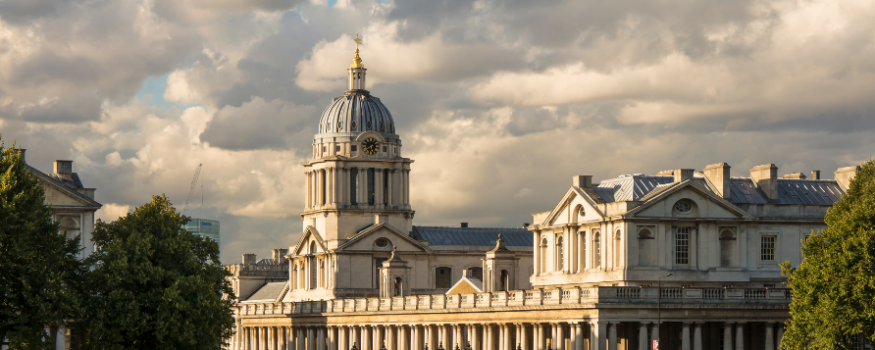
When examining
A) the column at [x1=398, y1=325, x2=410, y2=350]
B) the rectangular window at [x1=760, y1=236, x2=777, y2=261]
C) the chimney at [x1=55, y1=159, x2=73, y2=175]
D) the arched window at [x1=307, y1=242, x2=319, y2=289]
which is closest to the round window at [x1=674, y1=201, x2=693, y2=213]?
the rectangular window at [x1=760, y1=236, x2=777, y2=261]

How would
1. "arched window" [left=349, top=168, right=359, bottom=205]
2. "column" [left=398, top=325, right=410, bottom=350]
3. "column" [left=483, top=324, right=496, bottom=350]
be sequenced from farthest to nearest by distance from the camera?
"arched window" [left=349, top=168, right=359, bottom=205]
"column" [left=398, top=325, right=410, bottom=350]
"column" [left=483, top=324, right=496, bottom=350]

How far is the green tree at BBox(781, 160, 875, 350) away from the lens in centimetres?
8738

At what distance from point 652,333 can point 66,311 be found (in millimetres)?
36631

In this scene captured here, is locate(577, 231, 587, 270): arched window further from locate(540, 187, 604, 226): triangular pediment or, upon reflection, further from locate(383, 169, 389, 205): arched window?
locate(383, 169, 389, 205): arched window

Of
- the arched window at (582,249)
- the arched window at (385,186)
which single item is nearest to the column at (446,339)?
the arched window at (582,249)

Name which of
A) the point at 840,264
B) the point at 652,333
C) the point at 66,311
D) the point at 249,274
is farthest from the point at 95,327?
the point at 249,274

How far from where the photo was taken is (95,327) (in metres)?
93.6

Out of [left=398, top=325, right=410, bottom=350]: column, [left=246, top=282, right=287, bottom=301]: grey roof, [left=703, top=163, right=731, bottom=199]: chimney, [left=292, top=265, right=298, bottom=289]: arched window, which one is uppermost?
[left=703, top=163, right=731, bottom=199]: chimney

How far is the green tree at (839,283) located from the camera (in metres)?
87.4

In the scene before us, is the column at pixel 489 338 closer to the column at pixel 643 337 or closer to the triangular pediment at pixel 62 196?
the column at pixel 643 337

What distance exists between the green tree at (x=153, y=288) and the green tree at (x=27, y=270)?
392cm

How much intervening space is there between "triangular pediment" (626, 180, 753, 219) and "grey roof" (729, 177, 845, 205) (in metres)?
2.31

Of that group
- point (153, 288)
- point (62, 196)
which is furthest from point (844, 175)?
point (62, 196)

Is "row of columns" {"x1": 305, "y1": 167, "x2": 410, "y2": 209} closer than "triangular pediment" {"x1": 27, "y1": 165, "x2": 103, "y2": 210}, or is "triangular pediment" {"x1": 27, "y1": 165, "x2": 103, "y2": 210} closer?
"triangular pediment" {"x1": 27, "y1": 165, "x2": 103, "y2": 210}
